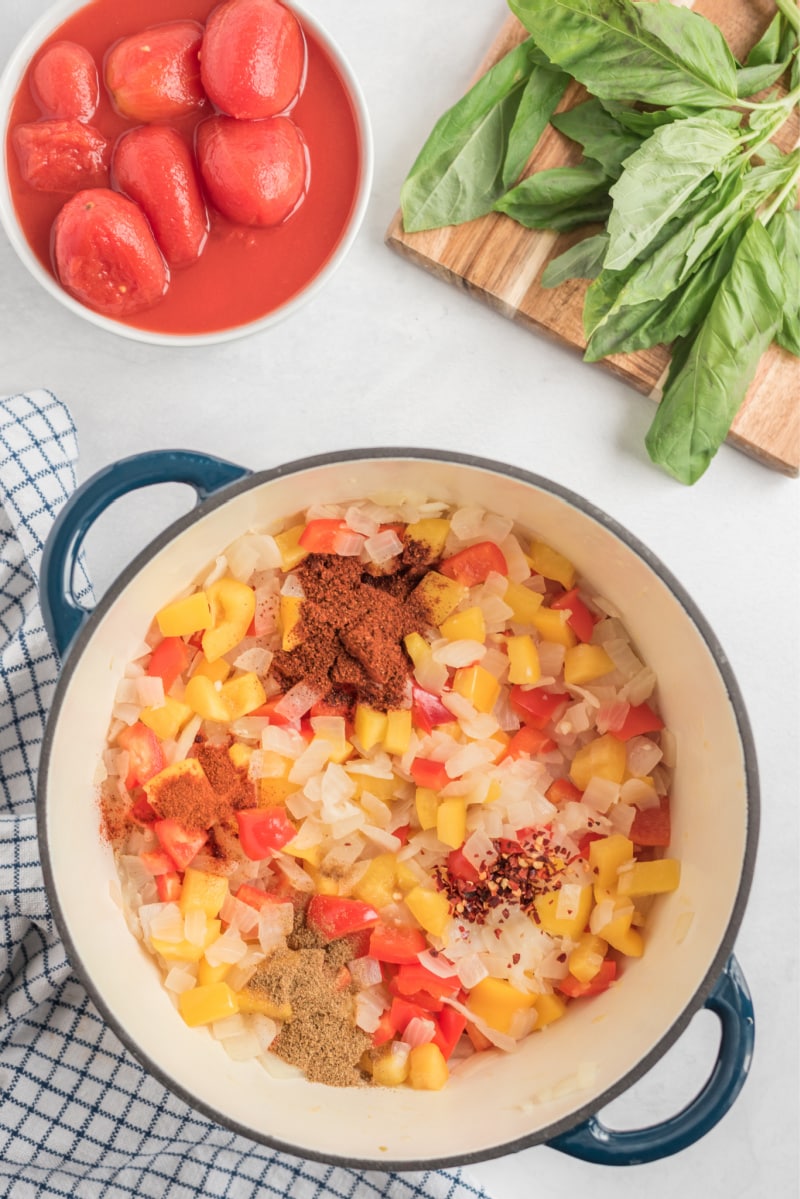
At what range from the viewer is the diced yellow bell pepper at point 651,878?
1531mm

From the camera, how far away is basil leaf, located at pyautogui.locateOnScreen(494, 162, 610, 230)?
153cm

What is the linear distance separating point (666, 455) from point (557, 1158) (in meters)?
1.15

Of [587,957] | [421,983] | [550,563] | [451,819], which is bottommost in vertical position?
[421,983]

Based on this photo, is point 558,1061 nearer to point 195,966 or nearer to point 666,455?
point 195,966

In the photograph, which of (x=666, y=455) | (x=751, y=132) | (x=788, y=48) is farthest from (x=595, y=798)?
(x=788, y=48)

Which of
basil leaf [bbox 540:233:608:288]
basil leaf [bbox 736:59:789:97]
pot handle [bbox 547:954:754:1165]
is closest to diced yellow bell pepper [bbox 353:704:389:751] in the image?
pot handle [bbox 547:954:754:1165]

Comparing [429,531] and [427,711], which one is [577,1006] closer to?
[427,711]

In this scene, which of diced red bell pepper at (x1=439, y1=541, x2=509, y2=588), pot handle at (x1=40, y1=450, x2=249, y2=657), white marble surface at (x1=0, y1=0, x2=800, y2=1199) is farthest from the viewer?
white marble surface at (x1=0, y1=0, x2=800, y2=1199)

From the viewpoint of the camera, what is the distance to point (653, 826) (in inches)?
62.2

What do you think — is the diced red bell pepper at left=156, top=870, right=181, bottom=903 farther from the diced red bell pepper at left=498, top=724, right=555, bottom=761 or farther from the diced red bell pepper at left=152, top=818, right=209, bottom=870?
the diced red bell pepper at left=498, top=724, right=555, bottom=761

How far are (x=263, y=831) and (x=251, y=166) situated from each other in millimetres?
931

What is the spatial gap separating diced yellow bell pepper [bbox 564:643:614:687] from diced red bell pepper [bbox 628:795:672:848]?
0.71 ft

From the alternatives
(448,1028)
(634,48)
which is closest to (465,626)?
(448,1028)

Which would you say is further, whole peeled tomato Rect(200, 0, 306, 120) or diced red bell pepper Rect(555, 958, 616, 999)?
diced red bell pepper Rect(555, 958, 616, 999)
